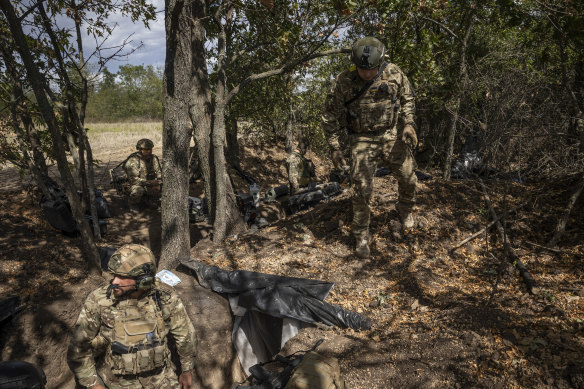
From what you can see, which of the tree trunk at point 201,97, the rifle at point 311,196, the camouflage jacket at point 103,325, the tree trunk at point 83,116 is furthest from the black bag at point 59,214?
the rifle at point 311,196

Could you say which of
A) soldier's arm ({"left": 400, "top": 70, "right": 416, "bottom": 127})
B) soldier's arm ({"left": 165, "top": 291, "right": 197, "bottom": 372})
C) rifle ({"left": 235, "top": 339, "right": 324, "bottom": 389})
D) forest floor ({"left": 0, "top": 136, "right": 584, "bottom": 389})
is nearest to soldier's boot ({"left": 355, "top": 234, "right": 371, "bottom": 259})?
forest floor ({"left": 0, "top": 136, "right": 584, "bottom": 389})

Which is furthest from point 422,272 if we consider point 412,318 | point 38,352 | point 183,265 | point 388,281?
point 38,352

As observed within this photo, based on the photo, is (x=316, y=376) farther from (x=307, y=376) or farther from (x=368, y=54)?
(x=368, y=54)

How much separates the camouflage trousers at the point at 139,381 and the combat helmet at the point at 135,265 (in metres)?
0.79

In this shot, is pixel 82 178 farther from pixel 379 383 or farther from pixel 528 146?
pixel 528 146

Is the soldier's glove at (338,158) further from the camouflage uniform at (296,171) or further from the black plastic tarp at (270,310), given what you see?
the camouflage uniform at (296,171)

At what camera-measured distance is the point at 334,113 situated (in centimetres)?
431

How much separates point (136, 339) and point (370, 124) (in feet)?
10.8

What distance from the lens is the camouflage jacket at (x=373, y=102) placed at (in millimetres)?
4020

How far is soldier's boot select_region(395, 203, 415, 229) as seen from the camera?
4539 millimetres

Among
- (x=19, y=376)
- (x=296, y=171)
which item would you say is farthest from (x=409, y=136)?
(x=296, y=171)

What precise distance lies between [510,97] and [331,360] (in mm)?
4269

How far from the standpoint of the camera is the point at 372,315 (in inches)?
137

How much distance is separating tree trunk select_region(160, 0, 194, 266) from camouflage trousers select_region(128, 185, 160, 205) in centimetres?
363
